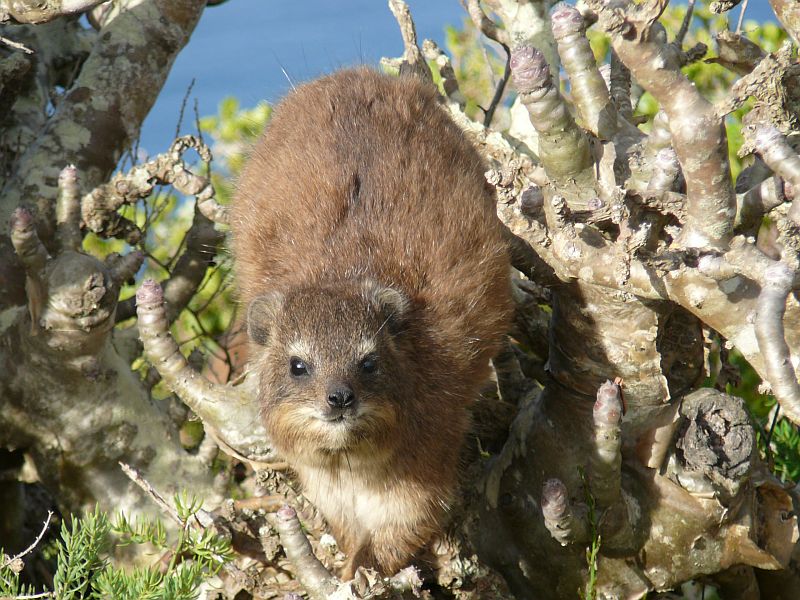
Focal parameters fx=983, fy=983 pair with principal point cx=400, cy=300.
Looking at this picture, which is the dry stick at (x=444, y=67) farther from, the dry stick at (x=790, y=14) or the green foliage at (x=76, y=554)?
the green foliage at (x=76, y=554)

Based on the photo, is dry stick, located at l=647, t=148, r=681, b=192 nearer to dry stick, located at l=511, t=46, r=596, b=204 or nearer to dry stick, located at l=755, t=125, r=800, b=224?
dry stick, located at l=511, t=46, r=596, b=204

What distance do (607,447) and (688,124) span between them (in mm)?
1283

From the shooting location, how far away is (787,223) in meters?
3.00

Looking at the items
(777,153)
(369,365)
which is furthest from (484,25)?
(777,153)

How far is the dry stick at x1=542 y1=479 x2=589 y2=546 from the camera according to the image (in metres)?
3.72

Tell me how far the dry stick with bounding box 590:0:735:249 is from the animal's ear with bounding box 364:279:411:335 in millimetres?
1222

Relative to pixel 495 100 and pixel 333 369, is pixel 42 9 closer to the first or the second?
pixel 333 369

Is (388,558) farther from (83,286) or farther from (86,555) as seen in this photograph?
(83,286)

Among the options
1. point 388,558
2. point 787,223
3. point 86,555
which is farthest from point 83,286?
point 787,223

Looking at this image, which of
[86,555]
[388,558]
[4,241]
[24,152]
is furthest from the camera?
[24,152]

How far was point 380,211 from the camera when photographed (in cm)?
443

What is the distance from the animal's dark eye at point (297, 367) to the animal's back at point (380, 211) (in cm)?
46

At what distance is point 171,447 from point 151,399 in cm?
30

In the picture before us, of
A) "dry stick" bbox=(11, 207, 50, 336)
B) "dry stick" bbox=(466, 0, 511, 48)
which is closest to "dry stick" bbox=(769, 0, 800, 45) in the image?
"dry stick" bbox=(466, 0, 511, 48)
